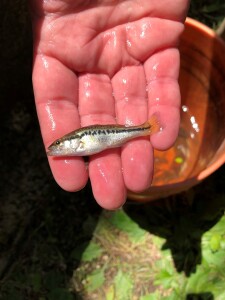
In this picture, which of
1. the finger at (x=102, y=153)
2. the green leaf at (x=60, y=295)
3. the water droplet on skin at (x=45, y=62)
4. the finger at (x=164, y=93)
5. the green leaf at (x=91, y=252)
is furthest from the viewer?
the green leaf at (x=91, y=252)

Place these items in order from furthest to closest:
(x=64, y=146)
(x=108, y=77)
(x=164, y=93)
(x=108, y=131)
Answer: (x=108, y=77)
(x=164, y=93)
(x=108, y=131)
(x=64, y=146)

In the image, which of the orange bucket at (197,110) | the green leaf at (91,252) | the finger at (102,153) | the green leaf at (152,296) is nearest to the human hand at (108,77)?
the finger at (102,153)

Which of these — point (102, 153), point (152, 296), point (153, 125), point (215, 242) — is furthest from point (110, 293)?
point (153, 125)

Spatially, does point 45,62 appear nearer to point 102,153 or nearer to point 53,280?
point 102,153

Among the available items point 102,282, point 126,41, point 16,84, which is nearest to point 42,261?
point 102,282

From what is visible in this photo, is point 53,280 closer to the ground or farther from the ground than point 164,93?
closer to the ground

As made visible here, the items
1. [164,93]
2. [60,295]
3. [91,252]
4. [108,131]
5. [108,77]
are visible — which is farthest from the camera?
[91,252]

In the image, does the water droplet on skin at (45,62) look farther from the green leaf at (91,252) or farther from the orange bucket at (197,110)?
the green leaf at (91,252)
